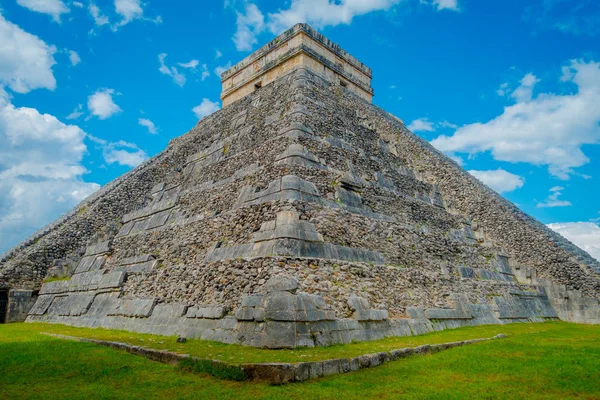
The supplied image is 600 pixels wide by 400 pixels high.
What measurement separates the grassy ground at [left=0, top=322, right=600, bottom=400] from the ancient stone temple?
3.98 ft

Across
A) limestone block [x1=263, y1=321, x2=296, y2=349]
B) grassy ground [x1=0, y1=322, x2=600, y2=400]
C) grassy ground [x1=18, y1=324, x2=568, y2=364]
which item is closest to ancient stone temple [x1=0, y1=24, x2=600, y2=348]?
limestone block [x1=263, y1=321, x2=296, y2=349]

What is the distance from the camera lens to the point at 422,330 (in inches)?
371

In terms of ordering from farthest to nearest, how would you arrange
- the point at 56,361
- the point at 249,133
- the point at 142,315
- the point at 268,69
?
the point at 268,69 → the point at 249,133 → the point at 142,315 → the point at 56,361

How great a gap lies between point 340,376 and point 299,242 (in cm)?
352

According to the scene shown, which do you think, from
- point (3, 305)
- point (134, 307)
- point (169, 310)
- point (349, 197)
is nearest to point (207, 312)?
point (169, 310)

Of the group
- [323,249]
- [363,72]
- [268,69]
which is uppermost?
[363,72]

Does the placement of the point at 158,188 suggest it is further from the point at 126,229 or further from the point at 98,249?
Answer: the point at 98,249

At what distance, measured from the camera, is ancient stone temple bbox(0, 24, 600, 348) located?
8414mm

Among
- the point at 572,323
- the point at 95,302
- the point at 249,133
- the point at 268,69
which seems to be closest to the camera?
the point at 95,302

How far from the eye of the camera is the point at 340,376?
5.71m

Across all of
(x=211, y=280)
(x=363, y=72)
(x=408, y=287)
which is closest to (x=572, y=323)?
(x=408, y=287)

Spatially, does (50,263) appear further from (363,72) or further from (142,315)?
(363,72)

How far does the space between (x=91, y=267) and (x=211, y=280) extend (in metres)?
7.20

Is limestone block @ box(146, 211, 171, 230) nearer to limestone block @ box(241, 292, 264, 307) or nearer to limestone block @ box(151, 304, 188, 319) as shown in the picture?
limestone block @ box(151, 304, 188, 319)
